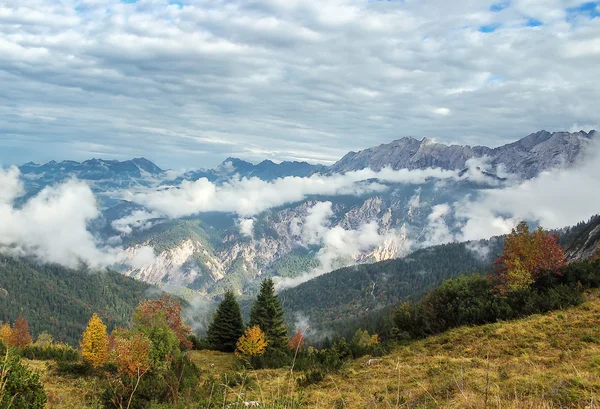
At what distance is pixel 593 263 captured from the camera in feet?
103

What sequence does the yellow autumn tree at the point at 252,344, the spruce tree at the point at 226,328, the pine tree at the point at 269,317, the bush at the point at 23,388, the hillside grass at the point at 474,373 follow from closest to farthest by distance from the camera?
the bush at the point at 23,388 < the hillside grass at the point at 474,373 < the yellow autumn tree at the point at 252,344 < the pine tree at the point at 269,317 < the spruce tree at the point at 226,328

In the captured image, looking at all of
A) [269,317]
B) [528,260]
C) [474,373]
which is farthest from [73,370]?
[528,260]

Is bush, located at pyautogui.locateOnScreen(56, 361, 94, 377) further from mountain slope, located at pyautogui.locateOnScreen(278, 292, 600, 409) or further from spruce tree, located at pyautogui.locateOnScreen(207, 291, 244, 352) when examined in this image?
spruce tree, located at pyautogui.locateOnScreen(207, 291, 244, 352)

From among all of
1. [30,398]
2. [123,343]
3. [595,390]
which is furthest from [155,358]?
[595,390]

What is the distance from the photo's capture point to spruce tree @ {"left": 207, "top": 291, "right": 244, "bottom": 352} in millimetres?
54844

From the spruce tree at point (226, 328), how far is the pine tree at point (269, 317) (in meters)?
2.82

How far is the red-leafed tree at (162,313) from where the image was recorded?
1439 inches

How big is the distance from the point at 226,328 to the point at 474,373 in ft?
147

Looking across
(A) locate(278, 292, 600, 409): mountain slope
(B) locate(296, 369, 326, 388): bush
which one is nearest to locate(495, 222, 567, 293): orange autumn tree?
(A) locate(278, 292, 600, 409): mountain slope

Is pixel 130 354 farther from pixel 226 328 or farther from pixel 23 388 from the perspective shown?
pixel 226 328

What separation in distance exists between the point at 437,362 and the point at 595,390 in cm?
970

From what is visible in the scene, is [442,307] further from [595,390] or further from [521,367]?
[595,390]

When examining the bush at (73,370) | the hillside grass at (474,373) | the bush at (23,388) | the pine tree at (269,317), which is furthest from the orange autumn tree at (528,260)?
the bush at (73,370)

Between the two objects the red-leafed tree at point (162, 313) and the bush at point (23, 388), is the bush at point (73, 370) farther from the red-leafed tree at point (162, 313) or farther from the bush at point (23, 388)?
the bush at point (23, 388)
